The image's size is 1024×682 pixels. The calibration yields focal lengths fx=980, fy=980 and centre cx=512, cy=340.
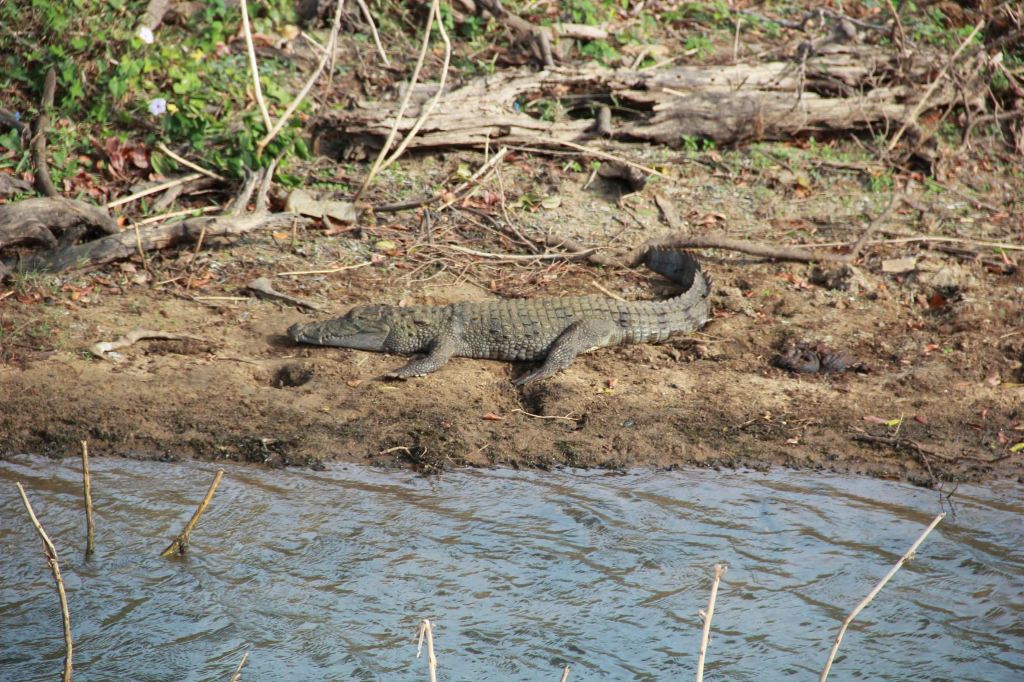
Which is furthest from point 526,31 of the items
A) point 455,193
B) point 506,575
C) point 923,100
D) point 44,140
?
point 506,575

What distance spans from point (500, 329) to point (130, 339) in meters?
2.22

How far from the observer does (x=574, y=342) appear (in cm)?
605

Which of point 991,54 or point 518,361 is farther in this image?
point 991,54

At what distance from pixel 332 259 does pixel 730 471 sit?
337cm

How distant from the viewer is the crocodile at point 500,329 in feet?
19.8

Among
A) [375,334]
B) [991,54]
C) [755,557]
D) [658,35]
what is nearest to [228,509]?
[375,334]

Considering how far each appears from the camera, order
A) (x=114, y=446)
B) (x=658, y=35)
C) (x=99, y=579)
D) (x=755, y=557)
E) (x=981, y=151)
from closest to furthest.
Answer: (x=99, y=579) < (x=755, y=557) < (x=114, y=446) < (x=981, y=151) < (x=658, y=35)

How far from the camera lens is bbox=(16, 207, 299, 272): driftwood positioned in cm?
647

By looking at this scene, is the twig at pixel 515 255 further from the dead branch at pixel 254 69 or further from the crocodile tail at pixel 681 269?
the dead branch at pixel 254 69

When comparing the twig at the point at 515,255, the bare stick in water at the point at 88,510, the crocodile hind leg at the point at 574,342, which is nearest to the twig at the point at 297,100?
the twig at the point at 515,255

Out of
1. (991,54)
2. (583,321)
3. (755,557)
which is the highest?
(991,54)

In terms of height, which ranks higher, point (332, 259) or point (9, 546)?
point (332, 259)

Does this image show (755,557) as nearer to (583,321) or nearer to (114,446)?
(583,321)

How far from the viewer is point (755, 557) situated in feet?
14.8
